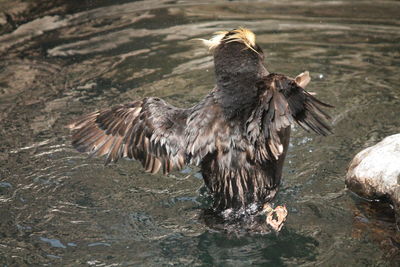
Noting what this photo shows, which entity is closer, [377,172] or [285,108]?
[285,108]

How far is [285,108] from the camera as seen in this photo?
191 inches

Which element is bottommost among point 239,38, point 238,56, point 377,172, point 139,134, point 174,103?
point 377,172

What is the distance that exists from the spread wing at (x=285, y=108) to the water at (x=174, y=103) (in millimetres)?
1028

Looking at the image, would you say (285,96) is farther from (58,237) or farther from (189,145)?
(58,237)

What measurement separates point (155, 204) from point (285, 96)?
185cm

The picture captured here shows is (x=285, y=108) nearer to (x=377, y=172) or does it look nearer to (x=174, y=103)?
(x=377, y=172)

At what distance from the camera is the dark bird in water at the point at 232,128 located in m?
4.97

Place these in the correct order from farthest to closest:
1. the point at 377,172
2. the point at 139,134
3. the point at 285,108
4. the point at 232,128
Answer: the point at 139,134
the point at 377,172
the point at 232,128
the point at 285,108

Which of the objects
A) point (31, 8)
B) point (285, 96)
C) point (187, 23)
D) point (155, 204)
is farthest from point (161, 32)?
point (285, 96)

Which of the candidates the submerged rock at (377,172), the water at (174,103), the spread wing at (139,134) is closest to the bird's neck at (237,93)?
the spread wing at (139,134)

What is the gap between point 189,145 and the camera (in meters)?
5.50

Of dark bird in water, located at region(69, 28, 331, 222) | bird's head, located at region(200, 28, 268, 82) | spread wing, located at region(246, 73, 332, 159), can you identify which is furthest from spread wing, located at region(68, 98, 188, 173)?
spread wing, located at region(246, 73, 332, 159)

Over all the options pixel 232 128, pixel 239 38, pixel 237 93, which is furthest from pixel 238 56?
pixel 232 128

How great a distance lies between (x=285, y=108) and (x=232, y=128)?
0.67 meters
